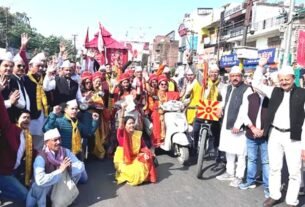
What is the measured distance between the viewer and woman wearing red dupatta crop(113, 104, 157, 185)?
18.8 ft

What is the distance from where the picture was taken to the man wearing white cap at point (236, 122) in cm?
566

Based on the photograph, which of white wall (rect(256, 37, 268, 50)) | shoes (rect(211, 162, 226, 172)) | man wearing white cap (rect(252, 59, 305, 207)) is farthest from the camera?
white wall (rect(256, 37, 268, 50))

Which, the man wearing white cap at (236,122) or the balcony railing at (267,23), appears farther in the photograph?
the balcony railing at (267,23)

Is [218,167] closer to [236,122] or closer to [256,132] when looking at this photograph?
[236,122]

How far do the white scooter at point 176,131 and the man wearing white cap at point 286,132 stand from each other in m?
1.98

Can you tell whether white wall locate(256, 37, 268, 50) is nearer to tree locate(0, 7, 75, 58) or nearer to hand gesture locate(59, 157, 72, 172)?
tree locate(0, 7, 75, 58)

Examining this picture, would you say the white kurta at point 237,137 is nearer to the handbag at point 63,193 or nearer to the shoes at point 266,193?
the shoes at point 266,193

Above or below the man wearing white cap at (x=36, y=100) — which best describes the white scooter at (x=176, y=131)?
below

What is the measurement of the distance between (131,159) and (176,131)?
1.29 meters

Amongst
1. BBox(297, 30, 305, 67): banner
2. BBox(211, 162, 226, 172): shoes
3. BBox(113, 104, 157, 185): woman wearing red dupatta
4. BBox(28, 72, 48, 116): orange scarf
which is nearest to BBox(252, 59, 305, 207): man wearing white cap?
BBox(211, 162, 226, 172): shoes

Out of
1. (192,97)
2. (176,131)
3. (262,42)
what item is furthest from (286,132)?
(262,42)

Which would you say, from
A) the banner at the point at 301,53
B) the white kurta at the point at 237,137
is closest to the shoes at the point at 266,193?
the white kurta at the point at 237,137

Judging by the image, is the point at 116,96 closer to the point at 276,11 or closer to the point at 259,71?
the point at 259,71

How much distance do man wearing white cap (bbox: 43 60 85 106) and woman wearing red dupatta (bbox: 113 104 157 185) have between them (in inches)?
36.8
